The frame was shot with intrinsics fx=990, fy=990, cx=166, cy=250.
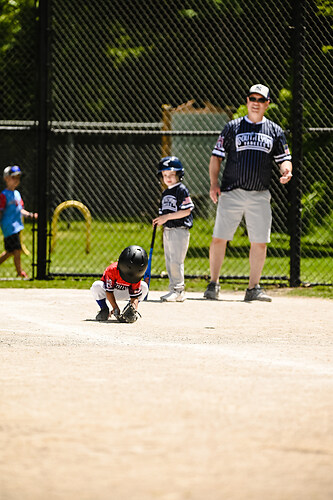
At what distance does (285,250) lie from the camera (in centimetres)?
1580

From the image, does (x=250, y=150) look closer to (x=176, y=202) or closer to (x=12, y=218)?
(x=176, y=202)

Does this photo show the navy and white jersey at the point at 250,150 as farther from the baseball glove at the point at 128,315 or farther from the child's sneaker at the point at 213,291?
the baseball glove at the point at 128,315

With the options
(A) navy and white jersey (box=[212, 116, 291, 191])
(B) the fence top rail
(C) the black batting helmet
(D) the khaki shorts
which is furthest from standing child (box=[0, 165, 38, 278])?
(C) the black batting helmet

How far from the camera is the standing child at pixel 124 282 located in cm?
739

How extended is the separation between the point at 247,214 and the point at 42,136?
106 inches

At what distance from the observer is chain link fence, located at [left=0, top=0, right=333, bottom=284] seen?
36.7 ft

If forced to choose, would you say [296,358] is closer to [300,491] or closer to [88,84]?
[300,491]

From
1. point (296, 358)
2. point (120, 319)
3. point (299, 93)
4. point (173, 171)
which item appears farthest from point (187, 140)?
point (296, 358)

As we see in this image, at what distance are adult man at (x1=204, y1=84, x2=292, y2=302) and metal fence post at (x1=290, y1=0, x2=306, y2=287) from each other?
94 cm

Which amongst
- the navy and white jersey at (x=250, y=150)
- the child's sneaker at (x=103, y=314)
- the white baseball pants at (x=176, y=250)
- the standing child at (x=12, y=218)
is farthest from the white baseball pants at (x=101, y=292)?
the standing child at (x=12, y=218)

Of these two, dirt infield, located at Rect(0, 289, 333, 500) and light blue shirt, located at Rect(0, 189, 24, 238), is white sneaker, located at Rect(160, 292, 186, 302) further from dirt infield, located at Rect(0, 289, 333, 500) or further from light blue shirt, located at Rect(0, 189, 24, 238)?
light blue shirt, located at Rect(0, 189, 24, 238)

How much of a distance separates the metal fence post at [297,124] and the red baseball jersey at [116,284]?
130 inches

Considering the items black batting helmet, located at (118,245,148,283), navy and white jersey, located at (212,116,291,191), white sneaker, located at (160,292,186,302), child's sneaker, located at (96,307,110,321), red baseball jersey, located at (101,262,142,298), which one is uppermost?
navy and white jersey, located at (212,116,291,191)

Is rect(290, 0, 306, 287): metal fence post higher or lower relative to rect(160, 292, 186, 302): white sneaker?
higher
